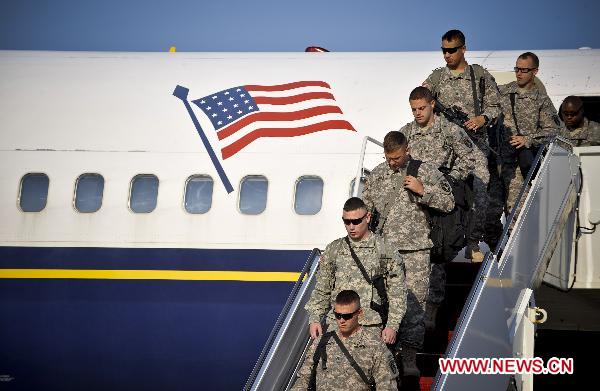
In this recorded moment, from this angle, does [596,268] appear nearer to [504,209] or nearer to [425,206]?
[504,209]

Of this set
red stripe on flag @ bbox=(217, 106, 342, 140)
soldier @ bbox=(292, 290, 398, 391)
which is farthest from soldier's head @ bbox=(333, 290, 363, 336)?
red stripe on flag @ bbox=(217, 106, 342, 140)


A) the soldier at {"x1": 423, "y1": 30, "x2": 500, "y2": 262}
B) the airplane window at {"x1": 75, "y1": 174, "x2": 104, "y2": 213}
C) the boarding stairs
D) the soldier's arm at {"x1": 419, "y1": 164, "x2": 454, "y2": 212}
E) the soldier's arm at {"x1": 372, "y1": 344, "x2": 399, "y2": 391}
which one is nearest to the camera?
the soldier's arm at {"x1": 372, "y1": 344, "x2": 399, "y2": 391}

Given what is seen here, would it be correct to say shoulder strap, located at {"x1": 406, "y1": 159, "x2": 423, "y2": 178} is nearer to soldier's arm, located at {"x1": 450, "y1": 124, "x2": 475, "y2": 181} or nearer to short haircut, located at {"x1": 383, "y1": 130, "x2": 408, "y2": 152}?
short haircut, located at {"x1": 383, "y1": 130, "x2": 408, "y2": 152}

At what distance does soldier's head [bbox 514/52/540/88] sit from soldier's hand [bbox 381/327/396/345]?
386 cm

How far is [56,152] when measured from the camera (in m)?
11.4

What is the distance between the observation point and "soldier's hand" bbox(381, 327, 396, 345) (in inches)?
255

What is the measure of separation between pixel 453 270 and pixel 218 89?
4116 mm

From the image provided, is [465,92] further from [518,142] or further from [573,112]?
[573,112]

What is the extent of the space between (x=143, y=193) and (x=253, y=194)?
1.37m

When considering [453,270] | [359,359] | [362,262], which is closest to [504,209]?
[453,270]

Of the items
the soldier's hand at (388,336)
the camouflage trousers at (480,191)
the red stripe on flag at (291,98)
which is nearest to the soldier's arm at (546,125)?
the camouflage trousers at (480,191)

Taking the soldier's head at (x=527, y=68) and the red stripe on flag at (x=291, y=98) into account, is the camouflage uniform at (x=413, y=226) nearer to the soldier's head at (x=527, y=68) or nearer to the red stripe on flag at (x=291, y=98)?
the soldier's head at (x=527, y=68)

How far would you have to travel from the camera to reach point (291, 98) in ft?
37.1

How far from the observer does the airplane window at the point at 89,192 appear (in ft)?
36.4
